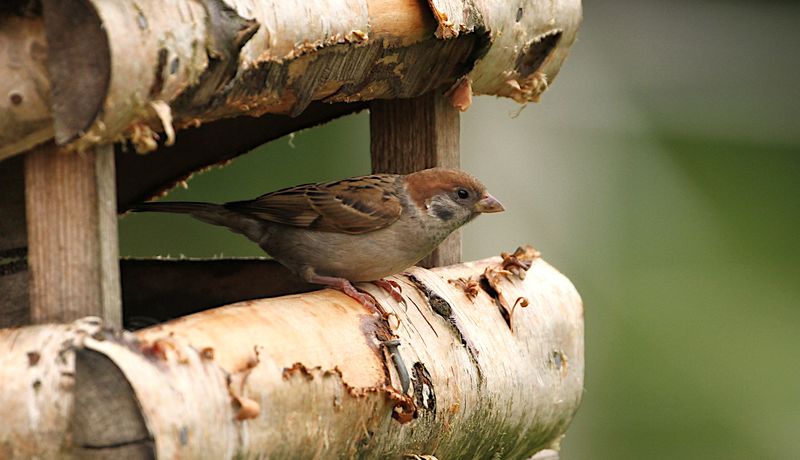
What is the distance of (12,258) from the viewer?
2604 millimetres

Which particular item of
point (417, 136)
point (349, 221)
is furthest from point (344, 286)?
point (417, 136)

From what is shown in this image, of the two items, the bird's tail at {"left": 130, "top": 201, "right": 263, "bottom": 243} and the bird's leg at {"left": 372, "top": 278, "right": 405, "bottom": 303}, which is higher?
the bird's tail at {"left": 130, "top": 201, "right": 263, "bottom": 243}

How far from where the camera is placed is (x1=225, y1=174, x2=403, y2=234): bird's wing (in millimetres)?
3033

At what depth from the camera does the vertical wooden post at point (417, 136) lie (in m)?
3.19

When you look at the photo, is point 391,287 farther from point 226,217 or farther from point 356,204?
point 226,217

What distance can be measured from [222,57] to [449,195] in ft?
3.91

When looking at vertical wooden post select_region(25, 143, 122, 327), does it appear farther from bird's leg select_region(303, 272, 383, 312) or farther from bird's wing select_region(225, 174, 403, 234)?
bird's wing select_region(225, 174, 403, 234)

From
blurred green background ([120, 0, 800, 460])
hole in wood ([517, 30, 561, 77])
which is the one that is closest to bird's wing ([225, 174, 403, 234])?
hole in wood ([517, 30, 561, 77])

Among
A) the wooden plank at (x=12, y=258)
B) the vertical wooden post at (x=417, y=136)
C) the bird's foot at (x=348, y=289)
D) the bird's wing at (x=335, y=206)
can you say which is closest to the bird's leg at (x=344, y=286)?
the bird's foot at (x=348, y=289)

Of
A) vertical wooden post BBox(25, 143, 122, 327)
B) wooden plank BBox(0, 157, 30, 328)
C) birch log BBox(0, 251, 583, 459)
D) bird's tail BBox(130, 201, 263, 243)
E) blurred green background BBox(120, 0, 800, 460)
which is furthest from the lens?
blurred green background BBox(120, 0, 800, 460)

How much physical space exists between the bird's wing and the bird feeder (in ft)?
0.52

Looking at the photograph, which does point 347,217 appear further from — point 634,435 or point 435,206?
point 634,435

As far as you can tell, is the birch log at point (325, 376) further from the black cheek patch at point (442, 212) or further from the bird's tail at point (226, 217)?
the bird's tail at point (226, 217)

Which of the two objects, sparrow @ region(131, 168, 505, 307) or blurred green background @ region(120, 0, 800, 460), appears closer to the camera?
sparrow @ region(131, 168, 505, 307)
